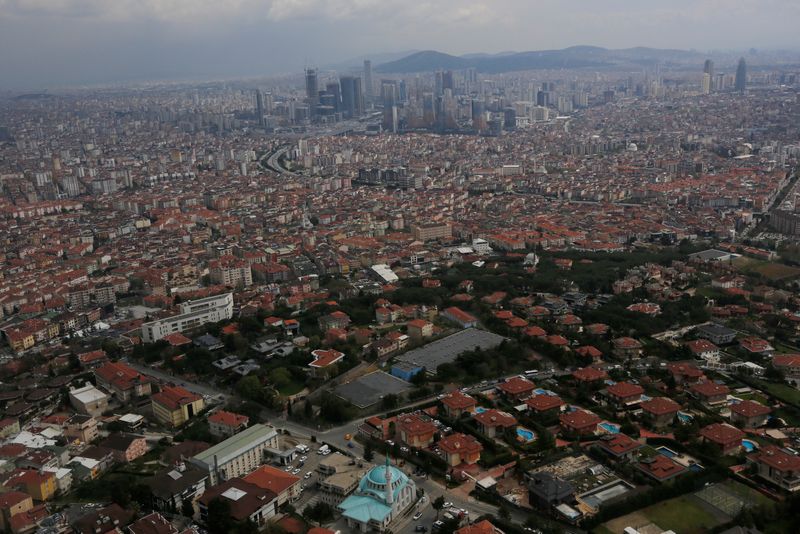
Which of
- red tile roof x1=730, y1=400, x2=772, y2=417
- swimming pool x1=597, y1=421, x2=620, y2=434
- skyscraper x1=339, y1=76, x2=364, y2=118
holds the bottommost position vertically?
swimming pool x1=597, y1=421, x2=620, y2=434

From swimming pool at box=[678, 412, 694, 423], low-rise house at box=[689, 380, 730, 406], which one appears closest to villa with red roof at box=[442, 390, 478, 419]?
swimming pool at box=[678, 412, 694, 423]

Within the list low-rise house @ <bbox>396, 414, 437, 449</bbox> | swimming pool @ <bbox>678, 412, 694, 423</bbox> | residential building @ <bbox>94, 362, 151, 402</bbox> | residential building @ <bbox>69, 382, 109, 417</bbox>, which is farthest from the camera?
residential building @ <bbox>94, 362, 151, 402</bbox>

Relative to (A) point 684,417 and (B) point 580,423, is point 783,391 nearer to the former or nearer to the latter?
(A) point 684,417

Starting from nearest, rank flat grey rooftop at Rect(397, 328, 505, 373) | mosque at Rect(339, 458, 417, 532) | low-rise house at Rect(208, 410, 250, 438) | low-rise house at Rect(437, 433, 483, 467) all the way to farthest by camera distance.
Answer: mosque at Rect(339, 458, 417, 532) < low-rise house at Rect(437, 433, 483, 467) < low-rise house at Rect(208, 410, 250, 438) < flat grey rooftop at Rect(397, 328, 505, 373)

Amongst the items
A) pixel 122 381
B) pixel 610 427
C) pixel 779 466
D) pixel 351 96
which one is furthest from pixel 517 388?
pixel 351 96

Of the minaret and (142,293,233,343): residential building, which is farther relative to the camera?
(142,293,233,343): residential building

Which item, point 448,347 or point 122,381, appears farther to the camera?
point 448,347

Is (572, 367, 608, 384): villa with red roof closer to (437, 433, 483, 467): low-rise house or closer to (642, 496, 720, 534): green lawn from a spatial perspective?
(437, 433, 483, 467): low-rise house
